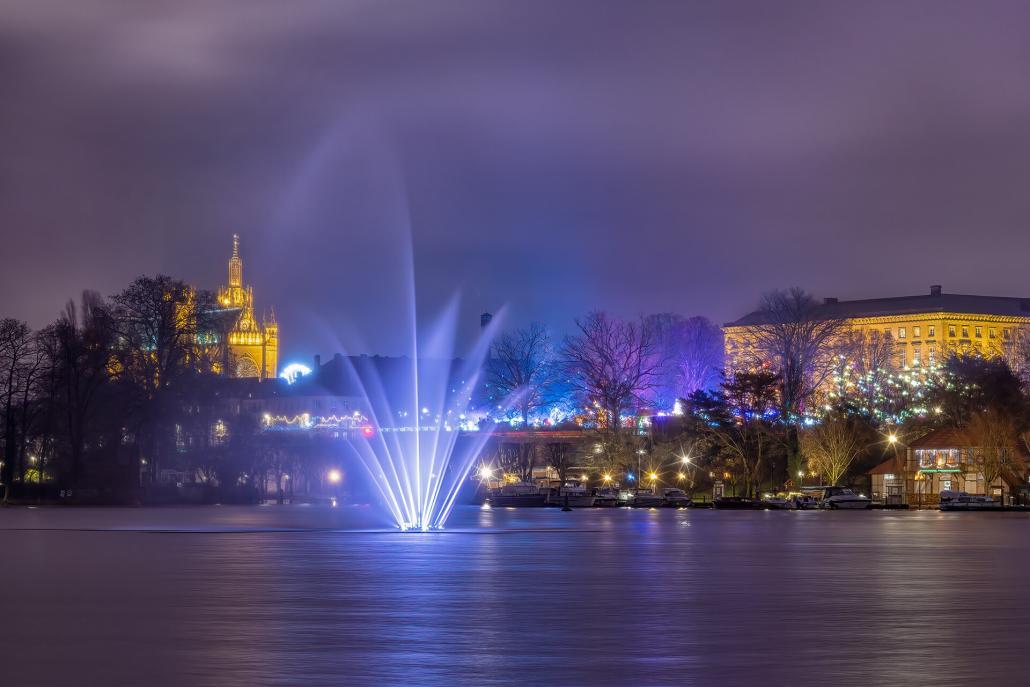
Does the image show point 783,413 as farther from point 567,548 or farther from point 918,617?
point 918,617

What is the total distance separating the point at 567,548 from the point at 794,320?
10691 centimetres

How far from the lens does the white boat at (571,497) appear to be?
136875 millimetres

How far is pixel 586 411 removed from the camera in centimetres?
16362

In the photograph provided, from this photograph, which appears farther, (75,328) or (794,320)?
(794,320)

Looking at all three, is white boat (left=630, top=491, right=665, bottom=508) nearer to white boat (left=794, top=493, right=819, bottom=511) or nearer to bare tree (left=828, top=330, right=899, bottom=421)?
white boat (left=794, top=493, right=819, bottom=511)

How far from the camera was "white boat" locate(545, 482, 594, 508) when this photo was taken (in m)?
137

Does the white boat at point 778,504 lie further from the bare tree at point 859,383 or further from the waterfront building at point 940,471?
the bare tree at point 859,383

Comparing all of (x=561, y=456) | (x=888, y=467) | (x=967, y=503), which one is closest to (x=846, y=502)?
(x=967, y=503)

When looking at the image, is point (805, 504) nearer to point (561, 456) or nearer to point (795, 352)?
point (795, 352)

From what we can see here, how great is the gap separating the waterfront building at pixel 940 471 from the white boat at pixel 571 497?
2551 centimetres

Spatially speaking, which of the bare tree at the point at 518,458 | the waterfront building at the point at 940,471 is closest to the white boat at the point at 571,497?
the bare tree at the point at 518,458

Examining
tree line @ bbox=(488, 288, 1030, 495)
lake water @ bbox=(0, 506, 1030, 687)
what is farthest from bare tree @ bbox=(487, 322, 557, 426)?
lake water @ bbox=(0, 506, 1030, 687)

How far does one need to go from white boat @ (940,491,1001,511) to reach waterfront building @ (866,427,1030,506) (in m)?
8.89

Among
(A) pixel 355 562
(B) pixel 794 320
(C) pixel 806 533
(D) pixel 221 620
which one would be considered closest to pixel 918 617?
(D) pixel 221 620
